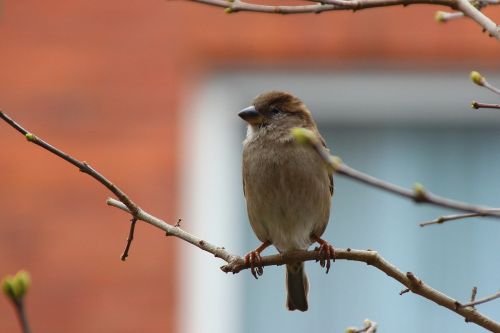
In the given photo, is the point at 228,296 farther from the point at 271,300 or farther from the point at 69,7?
the point at 69,7

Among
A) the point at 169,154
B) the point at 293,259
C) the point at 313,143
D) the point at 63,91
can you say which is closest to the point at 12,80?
the point at 63,91

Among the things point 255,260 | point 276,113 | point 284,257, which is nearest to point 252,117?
point 276,113

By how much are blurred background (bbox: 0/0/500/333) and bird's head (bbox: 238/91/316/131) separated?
2808 mm

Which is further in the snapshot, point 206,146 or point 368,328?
point 206,146

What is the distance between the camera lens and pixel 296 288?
182 inches

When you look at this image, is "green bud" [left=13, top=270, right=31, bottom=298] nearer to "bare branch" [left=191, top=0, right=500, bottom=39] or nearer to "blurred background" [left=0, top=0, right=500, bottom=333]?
"bare branch" [left=191, top=0, right=500, bottom=39]

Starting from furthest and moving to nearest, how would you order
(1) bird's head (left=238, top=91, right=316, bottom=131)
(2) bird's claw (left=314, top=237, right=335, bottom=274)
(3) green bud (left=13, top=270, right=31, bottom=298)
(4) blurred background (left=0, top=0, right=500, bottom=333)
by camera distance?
1. (4) blurred background (left=0, top=0, right=500, bottom=333)
2. (1) bird's head (left=238, top=91, right=316, bottom=131)
3. (2) bird's claw (left=314, top=237, right=335, bottom=274)
4. (3) green bud (left=13, top=270, right=31, bottom=298)

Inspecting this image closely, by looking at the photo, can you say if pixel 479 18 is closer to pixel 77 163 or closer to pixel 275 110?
pixel 77 163

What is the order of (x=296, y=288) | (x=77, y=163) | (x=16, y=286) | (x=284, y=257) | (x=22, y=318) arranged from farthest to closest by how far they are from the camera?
(x=296, y=288) < (x=284, y=257) < (x=77, y=163) < (x=16, y=286) < (x=22, y=318)

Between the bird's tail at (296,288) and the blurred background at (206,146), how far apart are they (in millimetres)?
2606

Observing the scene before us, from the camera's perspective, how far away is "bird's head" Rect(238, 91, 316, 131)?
4.46 m

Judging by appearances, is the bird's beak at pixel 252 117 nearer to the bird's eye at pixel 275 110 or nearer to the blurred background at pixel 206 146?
the bird's eye at pixel 275 110

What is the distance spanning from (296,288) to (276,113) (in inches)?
29.2

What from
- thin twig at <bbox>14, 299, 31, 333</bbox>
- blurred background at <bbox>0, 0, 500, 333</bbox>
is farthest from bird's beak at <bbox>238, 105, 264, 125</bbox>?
blurred background at <bbox>0, 0, 500, 333</bbox>
